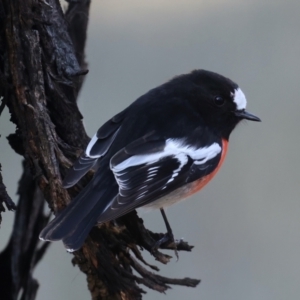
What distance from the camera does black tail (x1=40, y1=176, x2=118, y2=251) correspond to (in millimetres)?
1554

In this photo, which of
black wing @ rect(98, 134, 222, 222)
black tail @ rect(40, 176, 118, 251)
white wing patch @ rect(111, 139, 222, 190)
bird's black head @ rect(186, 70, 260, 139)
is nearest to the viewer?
black tail @ rect(40, 176, 118, 251)

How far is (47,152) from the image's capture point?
1.70 metres

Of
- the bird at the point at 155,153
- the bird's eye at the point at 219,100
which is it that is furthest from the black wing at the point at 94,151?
the bird's eye at the point at 219,100

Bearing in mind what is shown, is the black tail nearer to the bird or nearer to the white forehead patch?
the bird

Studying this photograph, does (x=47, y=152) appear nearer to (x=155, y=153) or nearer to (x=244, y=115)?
(x=155, y=153)

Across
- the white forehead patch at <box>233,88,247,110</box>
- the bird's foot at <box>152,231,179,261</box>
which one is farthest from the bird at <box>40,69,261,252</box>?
the bird's foot at <box>152,231,179,261</box>

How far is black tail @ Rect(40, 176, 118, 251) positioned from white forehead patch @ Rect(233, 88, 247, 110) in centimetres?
87

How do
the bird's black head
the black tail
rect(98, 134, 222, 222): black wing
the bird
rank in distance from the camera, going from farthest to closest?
the bird's black head < rect(98, 134, 222, 222): black wing < the bird < the black tail

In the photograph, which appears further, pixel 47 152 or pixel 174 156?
pixel 174 156

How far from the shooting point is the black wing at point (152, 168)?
5.92ft

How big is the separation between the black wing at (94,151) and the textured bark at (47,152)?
0.03 m

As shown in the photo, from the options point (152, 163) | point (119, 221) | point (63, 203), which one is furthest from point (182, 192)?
point (63, 203)

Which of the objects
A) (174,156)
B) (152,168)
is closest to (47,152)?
(152,168)

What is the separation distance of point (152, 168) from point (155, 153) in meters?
0.07
